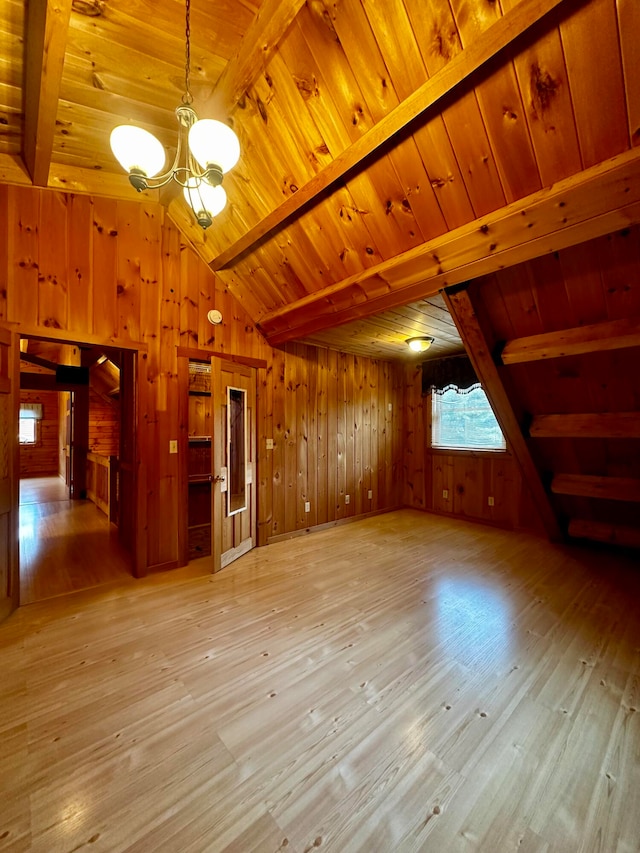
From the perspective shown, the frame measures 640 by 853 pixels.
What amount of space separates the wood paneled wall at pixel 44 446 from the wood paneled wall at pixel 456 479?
992 centimetres

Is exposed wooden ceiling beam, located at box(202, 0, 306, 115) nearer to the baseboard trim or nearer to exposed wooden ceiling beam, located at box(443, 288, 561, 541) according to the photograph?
exposed wooden ceiling beam, located at box(443, 288, 561, 541)

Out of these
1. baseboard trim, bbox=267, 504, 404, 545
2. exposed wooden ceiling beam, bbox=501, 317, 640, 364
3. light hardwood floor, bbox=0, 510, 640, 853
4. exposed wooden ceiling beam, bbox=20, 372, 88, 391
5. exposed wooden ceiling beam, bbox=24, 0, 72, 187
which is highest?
exposed wooden ceiling beam, bbox=24, 0, 72, 187

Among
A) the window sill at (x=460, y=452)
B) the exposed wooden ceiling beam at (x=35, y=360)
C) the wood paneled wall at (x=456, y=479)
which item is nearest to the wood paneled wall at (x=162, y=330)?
the wood paneled wall at (x=456, y=479)

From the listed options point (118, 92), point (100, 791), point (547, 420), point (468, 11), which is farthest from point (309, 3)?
point (100, 791)

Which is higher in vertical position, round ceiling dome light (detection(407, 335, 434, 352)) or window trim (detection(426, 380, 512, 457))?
round ceiling dome light (detection(407, 335, 434, 352))

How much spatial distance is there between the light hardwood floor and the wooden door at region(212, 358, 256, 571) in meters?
0.63

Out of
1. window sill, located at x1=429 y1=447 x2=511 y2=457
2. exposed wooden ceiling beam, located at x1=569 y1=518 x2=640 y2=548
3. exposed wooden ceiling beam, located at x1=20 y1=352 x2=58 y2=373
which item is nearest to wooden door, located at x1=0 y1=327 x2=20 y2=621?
exposed wooden ceiling beam, located at x1=20 y1=352 x2=58 y2=373

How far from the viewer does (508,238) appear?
186 centimetres

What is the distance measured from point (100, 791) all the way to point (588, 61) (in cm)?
334

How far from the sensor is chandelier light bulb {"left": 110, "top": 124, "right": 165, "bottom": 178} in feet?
4.93

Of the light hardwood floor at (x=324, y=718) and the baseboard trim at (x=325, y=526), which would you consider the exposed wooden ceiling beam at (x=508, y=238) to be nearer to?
the light hardwood floor at (x=324, y=718)

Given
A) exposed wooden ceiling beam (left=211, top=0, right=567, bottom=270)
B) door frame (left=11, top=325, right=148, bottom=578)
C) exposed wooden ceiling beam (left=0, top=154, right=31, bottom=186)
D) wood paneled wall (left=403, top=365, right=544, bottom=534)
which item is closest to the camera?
exposed wooden ceiling beam (left=211, top=0, right=567, bottom=270)

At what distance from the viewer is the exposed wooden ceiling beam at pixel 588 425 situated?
8.24 feet

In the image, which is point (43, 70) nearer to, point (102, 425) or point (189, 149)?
point (189, 149)
